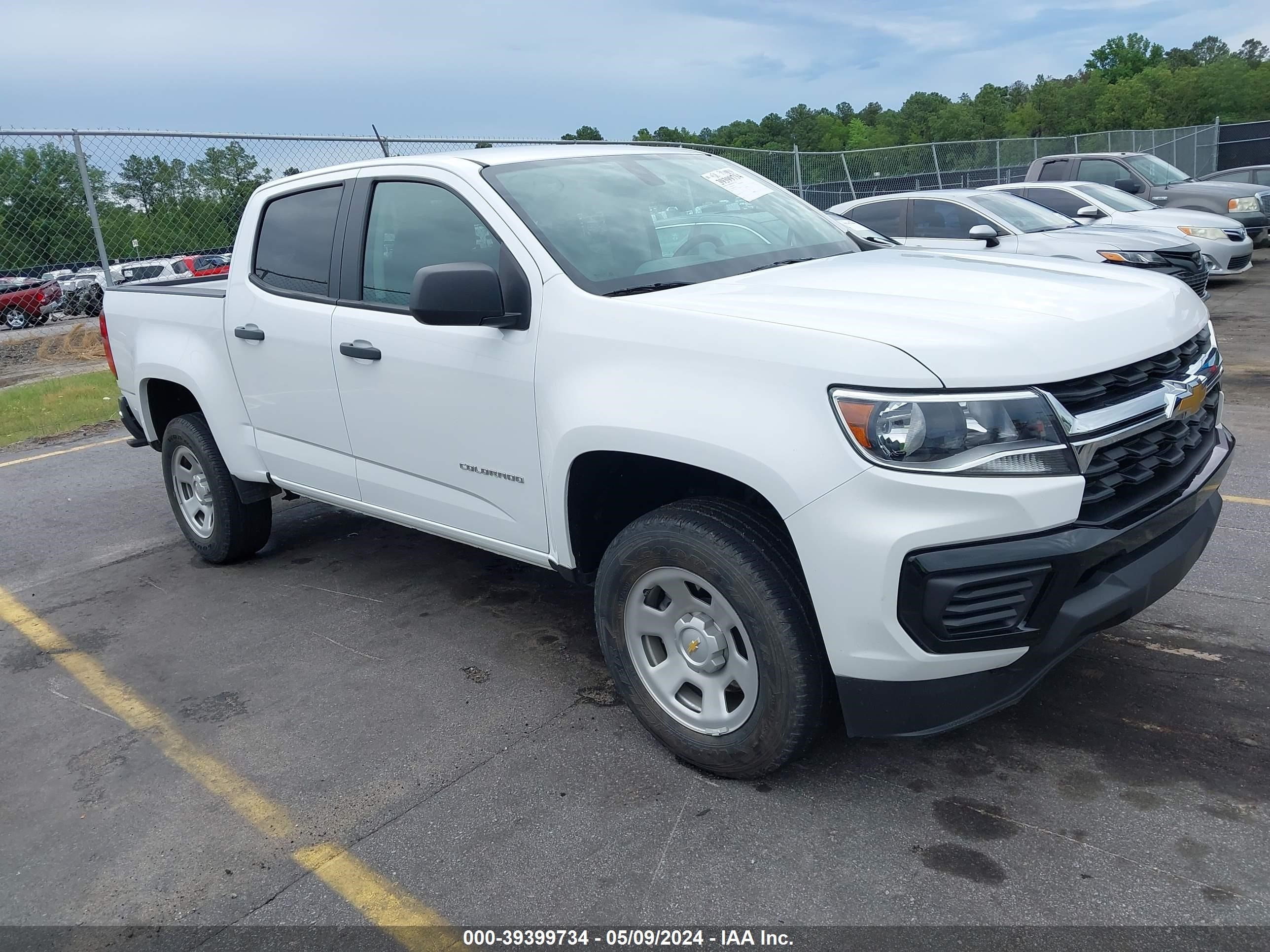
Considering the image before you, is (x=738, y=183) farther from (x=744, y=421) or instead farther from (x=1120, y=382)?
(x=1120, y=382)

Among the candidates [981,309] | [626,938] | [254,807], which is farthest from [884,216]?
[626,938]

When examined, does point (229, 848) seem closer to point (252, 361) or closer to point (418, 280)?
point (418, 280)

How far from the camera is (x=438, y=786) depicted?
10.7ft

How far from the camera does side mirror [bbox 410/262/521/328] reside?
3.22 m

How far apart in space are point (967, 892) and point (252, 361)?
11.9ft

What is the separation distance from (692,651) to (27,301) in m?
14.8

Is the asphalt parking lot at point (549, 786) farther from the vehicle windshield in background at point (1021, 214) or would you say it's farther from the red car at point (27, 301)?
the red car at point (27, 301)

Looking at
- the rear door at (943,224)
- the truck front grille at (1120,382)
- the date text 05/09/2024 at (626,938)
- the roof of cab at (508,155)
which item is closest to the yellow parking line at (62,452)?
the roof of cab at (508,155)

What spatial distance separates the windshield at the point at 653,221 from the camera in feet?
11.3

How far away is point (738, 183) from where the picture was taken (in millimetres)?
4258

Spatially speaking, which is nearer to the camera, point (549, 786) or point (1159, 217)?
point (549, 786)

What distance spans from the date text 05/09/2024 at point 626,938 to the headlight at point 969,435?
119 centimetres

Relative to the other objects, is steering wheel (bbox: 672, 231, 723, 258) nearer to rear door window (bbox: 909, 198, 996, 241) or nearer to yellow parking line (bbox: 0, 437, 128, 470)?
yellow parking line (bbox: 0, 437, 128, 470)

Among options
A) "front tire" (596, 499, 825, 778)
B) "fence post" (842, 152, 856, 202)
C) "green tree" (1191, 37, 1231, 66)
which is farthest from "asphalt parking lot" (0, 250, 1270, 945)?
"green tree" (1191, 37, 1231, 66)
